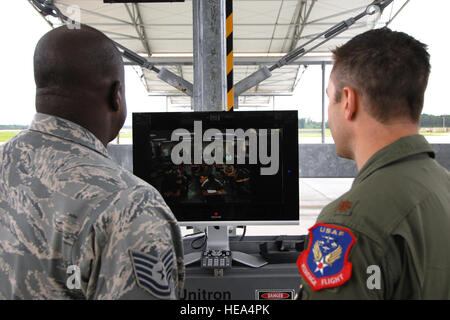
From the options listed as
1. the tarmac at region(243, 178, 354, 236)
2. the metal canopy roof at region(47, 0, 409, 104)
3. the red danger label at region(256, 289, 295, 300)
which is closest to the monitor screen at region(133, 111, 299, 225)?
the red danger label at region(256, 289, 295, 300)

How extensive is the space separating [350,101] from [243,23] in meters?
9.81

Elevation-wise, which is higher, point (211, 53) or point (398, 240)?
point (211, 53)

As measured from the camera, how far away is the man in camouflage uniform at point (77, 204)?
2.47ft

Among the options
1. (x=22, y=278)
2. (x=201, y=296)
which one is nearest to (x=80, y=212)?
(x=22, y=278)

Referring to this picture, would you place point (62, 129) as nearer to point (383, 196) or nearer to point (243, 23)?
point (383, 196)

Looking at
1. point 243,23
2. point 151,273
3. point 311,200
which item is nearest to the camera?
point 151,273

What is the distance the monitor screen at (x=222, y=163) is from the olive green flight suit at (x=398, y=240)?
1074 millimetres

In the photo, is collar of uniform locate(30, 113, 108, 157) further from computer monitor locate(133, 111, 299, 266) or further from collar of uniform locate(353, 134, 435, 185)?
computer monitor locate(133, 111, 299, 266)

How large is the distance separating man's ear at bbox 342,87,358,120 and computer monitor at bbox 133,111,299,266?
871mm

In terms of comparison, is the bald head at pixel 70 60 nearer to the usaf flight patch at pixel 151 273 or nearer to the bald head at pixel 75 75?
the bald head at pixel 75 75

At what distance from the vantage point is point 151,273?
2.48 feet

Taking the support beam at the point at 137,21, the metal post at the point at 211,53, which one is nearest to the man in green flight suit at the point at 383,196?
the metal post at the point at 211,53

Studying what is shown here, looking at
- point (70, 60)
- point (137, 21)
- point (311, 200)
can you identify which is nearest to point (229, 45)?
point (70, 60)

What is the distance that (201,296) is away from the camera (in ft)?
5.70
